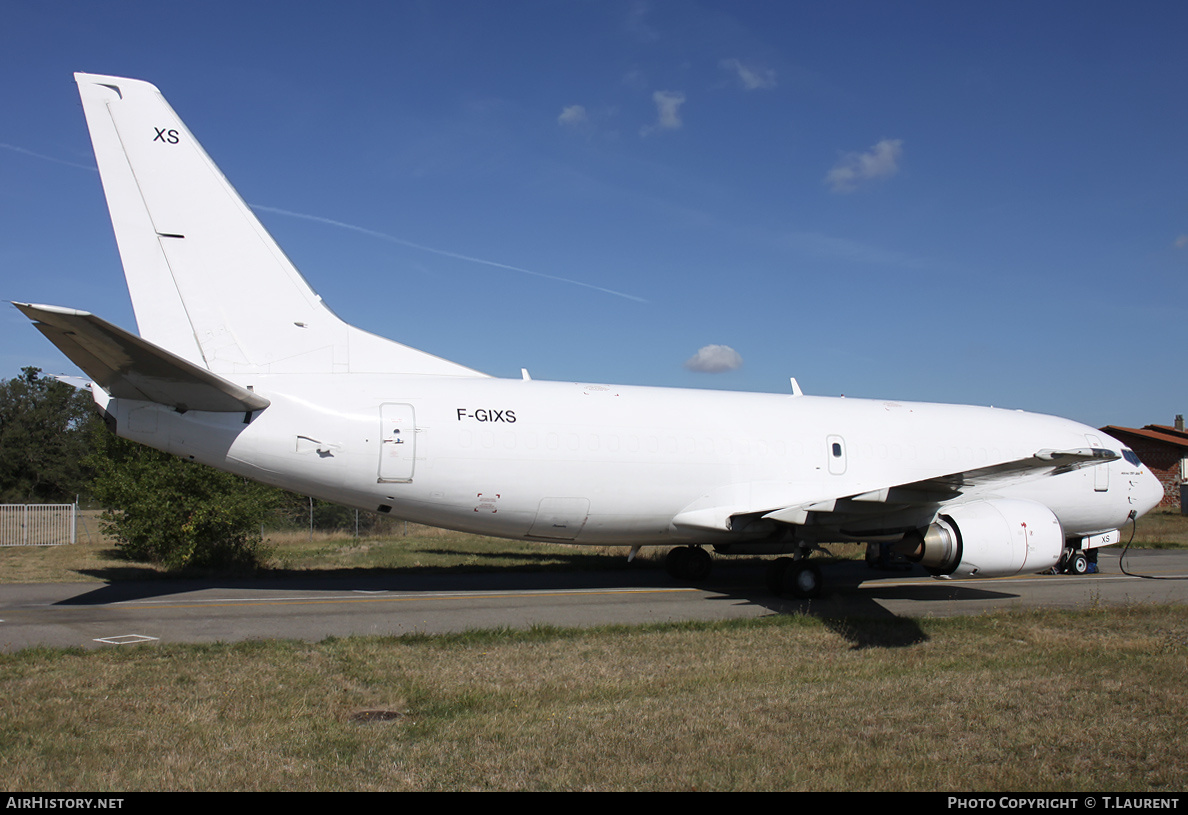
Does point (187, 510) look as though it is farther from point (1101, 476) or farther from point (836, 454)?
point (1101, 476)

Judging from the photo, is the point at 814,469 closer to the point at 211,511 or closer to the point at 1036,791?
the point at 1036,791

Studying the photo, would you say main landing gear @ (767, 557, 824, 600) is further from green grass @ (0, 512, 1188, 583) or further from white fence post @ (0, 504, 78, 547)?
white fence post @ (0, 504, 78, 547)

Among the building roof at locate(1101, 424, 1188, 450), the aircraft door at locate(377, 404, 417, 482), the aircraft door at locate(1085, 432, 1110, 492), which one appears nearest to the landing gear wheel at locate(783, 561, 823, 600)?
the aircraft door at locate(377, 404, 417, 482)

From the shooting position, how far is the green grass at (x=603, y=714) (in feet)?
17.1

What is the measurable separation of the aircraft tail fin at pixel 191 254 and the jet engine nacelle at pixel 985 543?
979cm

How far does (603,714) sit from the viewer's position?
666 cm

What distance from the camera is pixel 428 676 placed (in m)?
7.98

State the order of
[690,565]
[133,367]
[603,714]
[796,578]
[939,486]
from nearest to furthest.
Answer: [603,714] < [133,367] < [939,486] < [796,578] < [690,565]

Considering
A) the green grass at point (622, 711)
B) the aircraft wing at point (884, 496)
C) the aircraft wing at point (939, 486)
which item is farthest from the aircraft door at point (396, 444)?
the aircraft wing at point (939, 486)

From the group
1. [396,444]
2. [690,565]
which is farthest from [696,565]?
[396,444]

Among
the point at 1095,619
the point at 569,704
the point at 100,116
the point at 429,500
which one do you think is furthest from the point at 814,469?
the point at 100,116

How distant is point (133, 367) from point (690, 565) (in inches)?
426

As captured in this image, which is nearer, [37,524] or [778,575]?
[778,575]

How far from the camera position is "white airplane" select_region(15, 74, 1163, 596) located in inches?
448
